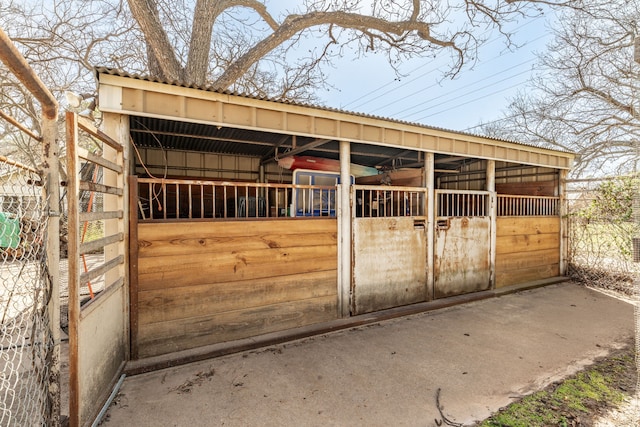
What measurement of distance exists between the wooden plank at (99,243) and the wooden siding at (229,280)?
24cm

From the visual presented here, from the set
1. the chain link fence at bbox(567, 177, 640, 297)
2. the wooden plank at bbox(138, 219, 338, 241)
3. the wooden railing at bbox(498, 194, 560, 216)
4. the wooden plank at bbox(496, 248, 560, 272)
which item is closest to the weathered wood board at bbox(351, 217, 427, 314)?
the wooden plank at bbox(138, 219, 338, 241)

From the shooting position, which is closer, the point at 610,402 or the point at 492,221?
the point at 610,402

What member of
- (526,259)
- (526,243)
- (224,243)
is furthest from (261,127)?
(526,259)

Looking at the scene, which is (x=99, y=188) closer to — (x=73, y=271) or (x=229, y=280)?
(x=73, y=271)

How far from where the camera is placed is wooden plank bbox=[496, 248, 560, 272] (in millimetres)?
5707

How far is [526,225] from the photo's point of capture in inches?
237

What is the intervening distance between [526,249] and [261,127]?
5902 millimetres

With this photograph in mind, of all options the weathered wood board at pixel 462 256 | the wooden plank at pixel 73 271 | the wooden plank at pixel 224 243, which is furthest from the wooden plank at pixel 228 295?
the weathered wood board at pixel 462 256

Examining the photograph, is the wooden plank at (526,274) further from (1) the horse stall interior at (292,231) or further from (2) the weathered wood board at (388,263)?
(2) the weathered wood board at (388,263)

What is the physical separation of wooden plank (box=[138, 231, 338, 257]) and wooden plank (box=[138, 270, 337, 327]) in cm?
40

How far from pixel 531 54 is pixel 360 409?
1471 cm

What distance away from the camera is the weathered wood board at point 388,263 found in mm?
4266

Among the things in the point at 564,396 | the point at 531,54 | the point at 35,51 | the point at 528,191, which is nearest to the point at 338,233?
the point at 564,396

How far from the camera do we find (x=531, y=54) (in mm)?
11641
